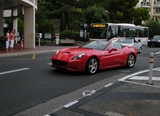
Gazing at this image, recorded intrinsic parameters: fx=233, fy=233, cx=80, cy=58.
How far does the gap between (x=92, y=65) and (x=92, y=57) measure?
→ 12.6 inches

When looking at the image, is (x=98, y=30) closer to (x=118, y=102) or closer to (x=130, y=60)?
(x=130, y=60)

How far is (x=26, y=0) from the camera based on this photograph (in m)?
20.3

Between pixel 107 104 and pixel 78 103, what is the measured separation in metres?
0.65

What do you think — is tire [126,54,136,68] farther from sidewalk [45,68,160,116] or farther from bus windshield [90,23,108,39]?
bus windshield [90,23,108,39]

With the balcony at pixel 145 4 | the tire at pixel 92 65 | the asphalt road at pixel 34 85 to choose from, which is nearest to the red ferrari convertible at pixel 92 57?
the tire at pixel 92 65

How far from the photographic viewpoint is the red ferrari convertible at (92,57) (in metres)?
8.53

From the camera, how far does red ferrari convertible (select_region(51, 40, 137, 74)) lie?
853 cm

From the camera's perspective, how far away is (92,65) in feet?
29.3

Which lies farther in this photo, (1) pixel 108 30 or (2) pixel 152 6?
(2) pixel 152 6

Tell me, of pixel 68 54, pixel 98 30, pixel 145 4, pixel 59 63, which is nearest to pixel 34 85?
pixel 59 63

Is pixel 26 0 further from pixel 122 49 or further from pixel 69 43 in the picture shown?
pixel 122 49

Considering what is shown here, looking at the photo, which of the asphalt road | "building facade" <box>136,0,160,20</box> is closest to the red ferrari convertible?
the asphalt road

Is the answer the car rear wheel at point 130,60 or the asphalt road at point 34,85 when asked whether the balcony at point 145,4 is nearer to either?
the car rear wheel at point 130,60

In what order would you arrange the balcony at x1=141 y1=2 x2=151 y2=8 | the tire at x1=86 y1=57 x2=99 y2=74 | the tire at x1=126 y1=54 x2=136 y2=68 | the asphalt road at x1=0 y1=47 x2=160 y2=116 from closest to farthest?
1. the asphalt road at x1=0 y1=47 x2=160 y2=116
2. the tire at x1=86 y1=57 x2=99 y2=74
3. the tire at x1=126 y1=54 x2=136 y2=68
4. the balcony at x1=141 y1=2 x2=151 y2=8
